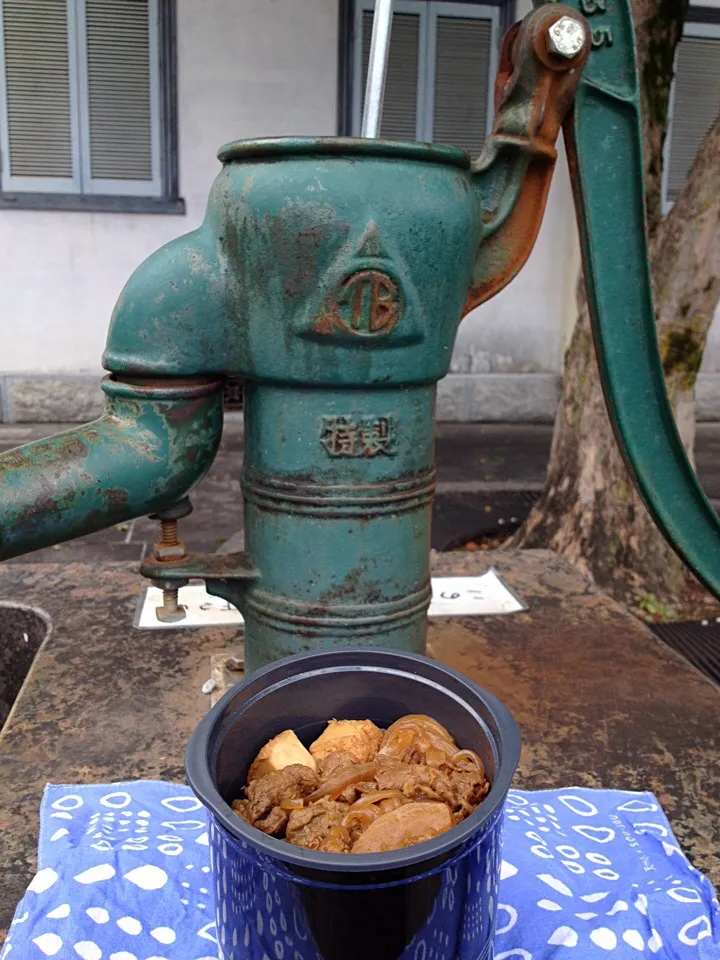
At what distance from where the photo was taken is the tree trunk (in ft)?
10.5

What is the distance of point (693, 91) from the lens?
6652 millimetres

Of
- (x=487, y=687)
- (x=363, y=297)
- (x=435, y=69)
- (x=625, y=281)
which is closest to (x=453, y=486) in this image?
(x=435, y=69)

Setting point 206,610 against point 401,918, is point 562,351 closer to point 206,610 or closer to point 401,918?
point 206,610

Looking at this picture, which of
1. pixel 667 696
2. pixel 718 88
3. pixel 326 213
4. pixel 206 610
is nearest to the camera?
pixel 326 213

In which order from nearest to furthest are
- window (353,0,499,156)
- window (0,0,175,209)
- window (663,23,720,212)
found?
window (0,0,175,209), window (353,0,499,156), window (663,23,720,212)

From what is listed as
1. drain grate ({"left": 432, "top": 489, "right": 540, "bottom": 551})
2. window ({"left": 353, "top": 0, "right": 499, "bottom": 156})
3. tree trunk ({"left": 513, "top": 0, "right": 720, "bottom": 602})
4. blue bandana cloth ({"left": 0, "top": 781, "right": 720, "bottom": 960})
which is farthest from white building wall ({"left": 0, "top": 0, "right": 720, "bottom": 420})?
blue bandana cloth ({"left": 0, "top": 781, "right": 720, "bottom": 960})

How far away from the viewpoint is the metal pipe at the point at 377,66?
140 centimetres

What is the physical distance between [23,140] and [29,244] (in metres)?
0.67

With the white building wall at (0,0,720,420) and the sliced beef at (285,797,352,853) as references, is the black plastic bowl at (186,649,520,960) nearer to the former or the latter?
the sliced beef at (285,797,352,853)

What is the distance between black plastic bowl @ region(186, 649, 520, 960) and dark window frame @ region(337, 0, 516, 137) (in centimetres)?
566

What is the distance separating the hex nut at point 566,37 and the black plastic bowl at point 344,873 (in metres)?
0.90

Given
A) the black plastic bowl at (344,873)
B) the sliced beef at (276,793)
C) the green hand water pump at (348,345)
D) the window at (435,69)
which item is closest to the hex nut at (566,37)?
the green hand water pump at (348,345)

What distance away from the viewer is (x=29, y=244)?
20.2 feet

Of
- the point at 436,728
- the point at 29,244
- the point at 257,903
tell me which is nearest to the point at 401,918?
the point at 257,903
